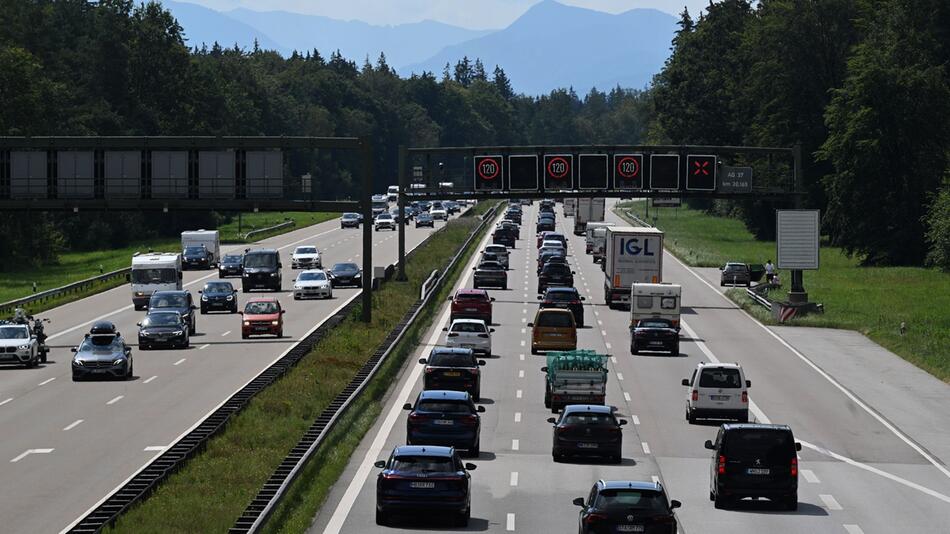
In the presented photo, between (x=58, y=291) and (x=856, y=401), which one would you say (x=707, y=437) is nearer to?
(x=856, y=401)

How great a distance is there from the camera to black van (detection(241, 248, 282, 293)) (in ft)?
266

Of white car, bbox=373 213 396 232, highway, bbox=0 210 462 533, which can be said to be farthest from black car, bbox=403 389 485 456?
white car, bbox=373 213 396 232

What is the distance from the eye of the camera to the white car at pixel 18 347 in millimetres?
50500

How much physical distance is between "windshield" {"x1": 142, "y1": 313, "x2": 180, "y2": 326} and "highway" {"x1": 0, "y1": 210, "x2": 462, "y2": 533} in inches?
41.4

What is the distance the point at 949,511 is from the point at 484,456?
388 inches

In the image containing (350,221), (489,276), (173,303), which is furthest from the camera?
(350,221)

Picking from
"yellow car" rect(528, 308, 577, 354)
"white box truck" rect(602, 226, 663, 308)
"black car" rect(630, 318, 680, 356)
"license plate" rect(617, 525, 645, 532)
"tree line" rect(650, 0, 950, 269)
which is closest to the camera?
"license plate" rect(617, 525, 645, 532)

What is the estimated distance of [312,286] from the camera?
77.1 meters

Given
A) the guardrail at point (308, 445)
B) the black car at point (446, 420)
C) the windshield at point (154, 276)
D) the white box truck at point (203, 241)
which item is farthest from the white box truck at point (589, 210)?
the black car at point (446, 420)

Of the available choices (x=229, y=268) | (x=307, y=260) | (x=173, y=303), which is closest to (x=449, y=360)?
(x=173, y=303)

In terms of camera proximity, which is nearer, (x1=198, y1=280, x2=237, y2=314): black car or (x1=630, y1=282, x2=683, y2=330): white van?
(x1=630, y1=282, x2=683, y2=330): white van

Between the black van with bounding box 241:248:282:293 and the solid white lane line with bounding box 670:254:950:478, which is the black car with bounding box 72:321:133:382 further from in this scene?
the black van with bounding box 241:248:282:293

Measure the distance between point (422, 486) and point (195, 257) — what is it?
75.1 metres

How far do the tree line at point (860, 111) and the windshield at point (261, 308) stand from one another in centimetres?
4135
